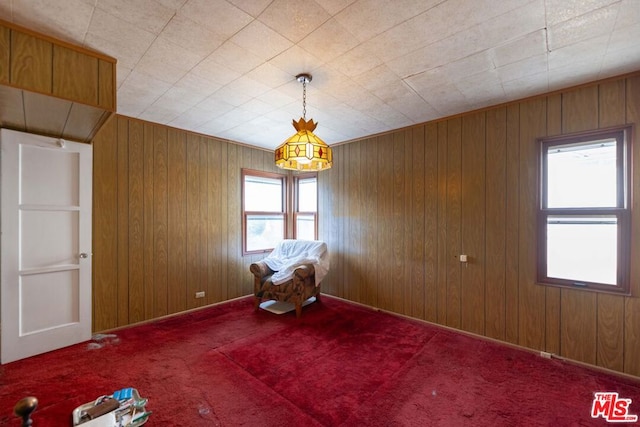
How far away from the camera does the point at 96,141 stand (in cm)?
321

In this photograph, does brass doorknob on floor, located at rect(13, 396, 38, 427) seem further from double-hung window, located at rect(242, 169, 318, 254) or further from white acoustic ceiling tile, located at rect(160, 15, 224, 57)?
double-hung window, located at rect(242, 169, 318, 254)

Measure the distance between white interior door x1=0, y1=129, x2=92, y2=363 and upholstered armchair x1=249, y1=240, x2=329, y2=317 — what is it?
1.98 metres

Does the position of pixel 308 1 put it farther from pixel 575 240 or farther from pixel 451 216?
pixel 575 240

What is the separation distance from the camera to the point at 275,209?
17.2 feet

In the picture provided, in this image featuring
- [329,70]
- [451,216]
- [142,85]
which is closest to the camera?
[329,70]

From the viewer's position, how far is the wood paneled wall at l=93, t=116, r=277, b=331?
3268mm

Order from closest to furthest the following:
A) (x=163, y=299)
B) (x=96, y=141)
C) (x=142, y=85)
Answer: (x=142, y=85) < (x=96, y=141) < (x=163, y=299)

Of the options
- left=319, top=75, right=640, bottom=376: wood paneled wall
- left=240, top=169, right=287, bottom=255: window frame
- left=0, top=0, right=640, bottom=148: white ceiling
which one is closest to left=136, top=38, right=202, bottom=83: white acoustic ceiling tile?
left=0, top=0, right=640, bottom=148: white ceiling

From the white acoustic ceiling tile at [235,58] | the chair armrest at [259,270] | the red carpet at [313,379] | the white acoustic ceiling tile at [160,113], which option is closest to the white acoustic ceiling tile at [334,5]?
the white acoustic ceiling tile at [235,58]

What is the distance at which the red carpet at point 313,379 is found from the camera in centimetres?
193

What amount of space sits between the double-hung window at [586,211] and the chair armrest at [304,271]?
264 centimetres

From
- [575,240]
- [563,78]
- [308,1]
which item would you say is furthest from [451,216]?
[308,1]

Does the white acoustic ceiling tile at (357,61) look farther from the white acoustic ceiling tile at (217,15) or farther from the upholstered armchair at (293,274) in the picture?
the upholstered armchair at (293,274)

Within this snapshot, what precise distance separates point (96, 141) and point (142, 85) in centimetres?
114
